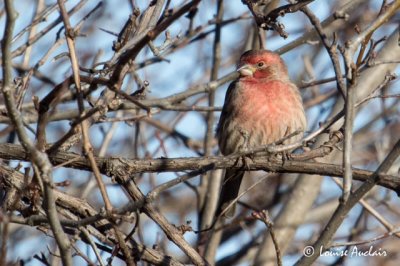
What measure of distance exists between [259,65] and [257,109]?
2.05 feet

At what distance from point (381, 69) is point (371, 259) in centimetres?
277

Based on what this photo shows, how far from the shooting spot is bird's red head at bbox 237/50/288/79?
8.15 m

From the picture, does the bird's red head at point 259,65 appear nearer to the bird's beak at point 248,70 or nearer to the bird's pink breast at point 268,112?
the bird's beak at point 248,70

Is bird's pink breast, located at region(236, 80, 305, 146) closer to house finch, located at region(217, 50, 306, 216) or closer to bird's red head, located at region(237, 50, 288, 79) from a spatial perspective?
house finch, located at region(217, 50, 306, 216)

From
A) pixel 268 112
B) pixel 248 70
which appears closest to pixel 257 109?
pixel 268 112

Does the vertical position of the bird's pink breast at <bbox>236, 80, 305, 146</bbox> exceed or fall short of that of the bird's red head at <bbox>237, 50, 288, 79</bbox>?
it falls short

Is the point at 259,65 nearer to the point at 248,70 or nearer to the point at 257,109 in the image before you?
the point at 248,70

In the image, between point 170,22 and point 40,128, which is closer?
point 170,22

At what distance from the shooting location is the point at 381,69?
829 cm

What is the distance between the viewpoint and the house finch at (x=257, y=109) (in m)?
7.72

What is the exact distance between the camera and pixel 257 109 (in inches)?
308

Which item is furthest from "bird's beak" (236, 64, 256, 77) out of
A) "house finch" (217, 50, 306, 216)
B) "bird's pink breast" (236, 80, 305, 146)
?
"bird's pink breast" (236, 80, 305, 146)

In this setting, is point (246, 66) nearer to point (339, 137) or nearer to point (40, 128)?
point (339, 137)

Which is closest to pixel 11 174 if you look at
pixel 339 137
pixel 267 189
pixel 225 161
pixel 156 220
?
pixel 156 220
